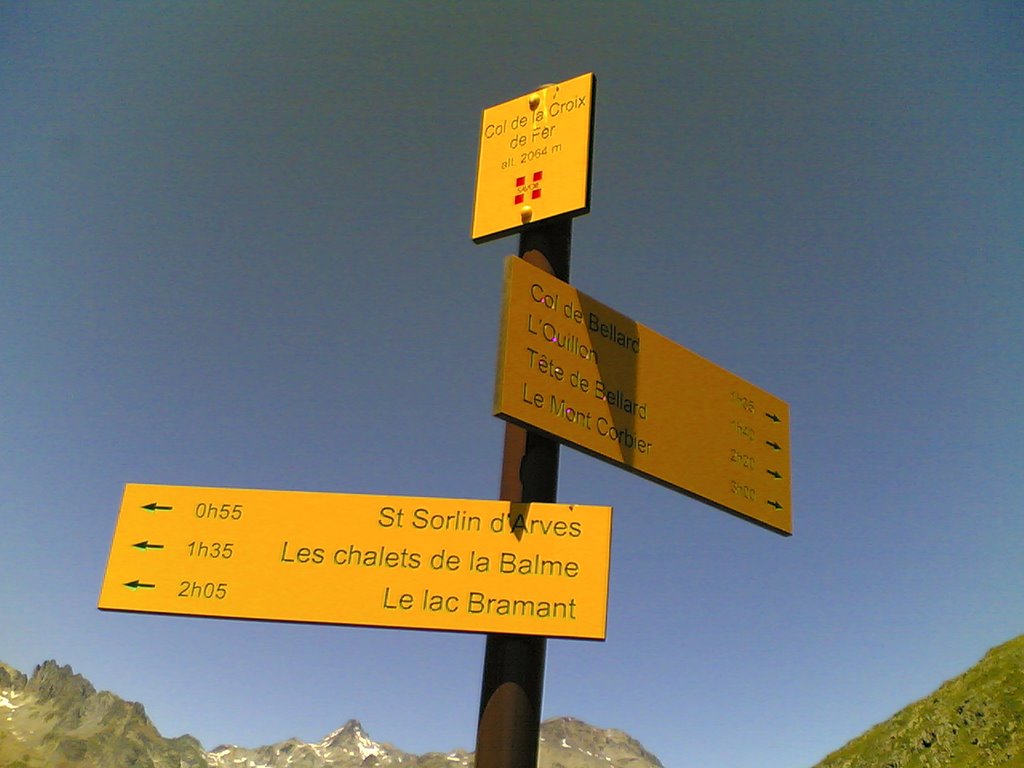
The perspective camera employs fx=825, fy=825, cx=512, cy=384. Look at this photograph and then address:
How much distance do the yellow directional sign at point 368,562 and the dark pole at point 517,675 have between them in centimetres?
17

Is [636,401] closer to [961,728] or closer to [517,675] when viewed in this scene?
[517,675]

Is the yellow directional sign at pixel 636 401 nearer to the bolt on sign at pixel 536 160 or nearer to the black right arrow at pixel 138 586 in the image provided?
the bolt on sign at pixel 536 160

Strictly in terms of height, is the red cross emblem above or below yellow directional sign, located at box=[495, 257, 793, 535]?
above

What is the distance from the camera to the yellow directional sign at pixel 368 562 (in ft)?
15.3

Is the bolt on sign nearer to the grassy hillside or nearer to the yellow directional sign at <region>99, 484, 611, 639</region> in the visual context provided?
the yellow directional sign at <region>99, 484, 611, 639</region>

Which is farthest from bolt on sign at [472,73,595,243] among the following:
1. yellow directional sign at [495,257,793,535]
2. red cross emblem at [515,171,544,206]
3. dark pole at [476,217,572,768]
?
dark pole at [476,217,572,768]

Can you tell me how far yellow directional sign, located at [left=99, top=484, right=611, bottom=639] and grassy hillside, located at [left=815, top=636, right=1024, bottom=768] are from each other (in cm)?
10063

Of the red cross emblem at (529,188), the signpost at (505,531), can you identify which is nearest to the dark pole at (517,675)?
the signpost at (505,531)

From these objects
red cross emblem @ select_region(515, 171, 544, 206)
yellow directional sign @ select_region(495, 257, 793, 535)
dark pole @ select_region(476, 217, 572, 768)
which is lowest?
dark pole @ select_region(476, 217, 572, 768)

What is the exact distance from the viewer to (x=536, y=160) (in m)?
5.92

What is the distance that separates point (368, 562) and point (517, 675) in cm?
108

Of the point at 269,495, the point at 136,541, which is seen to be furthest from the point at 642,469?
the point at 136,541

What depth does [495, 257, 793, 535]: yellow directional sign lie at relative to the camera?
4.78 m

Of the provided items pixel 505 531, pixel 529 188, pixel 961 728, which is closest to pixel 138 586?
pixel 505 531
